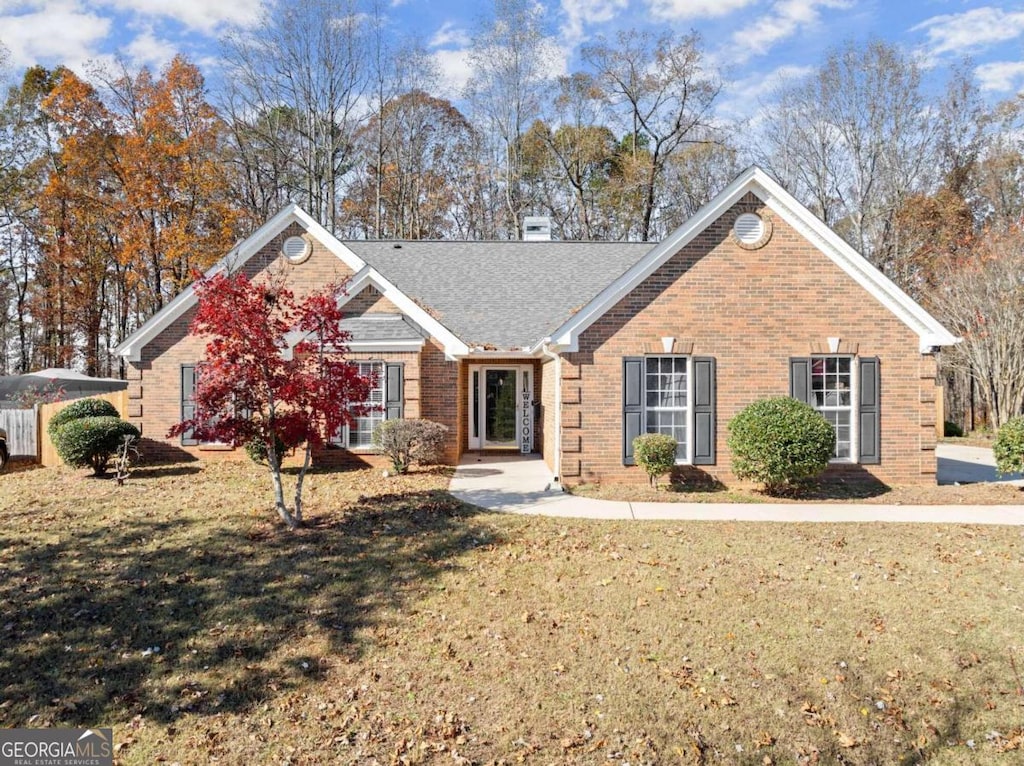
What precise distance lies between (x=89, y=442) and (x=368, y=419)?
5.17 meters

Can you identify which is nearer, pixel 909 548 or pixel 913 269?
pixel 909 548

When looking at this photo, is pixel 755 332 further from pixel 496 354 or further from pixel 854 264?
pixel 496 354

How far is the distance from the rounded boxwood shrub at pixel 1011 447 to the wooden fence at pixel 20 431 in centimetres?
2060

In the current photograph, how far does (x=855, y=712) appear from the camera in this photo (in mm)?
4449

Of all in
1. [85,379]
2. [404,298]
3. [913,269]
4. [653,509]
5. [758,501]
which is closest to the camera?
[653,509]

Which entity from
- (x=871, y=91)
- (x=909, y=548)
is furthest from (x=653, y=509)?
(x=871, y=91)

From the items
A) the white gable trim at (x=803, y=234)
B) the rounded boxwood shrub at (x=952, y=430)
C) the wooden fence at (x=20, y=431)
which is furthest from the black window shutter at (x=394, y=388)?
the rounded boxwood shrub at (x=952, y=430)

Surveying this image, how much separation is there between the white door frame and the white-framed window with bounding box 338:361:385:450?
2808mm

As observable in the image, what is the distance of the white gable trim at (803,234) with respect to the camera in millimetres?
10500

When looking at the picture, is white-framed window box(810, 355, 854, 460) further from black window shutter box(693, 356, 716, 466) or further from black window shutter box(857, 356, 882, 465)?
black window shutter box(693, 356, 716, 466)

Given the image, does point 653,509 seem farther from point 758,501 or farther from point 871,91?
point 871,91

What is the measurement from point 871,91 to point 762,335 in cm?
2166

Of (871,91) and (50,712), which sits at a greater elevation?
(871,91)

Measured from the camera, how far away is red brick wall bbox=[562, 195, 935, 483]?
10.7 m
